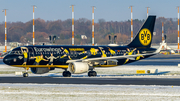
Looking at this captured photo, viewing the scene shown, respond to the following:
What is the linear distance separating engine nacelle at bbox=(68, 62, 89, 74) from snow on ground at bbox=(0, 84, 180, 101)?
36.1 feet

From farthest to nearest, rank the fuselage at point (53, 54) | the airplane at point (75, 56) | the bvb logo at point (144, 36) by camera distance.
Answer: the bvb logo at point (144, 36) < the airplane at point (75, 56) < the fuselage at point (53, 54)

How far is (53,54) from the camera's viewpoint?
4159 cm

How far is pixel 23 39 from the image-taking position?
172 metres

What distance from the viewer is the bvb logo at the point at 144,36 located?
157 feet

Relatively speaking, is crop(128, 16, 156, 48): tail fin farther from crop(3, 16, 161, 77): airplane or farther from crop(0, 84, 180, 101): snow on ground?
crop(0, 84, 180, 101): snow on ground

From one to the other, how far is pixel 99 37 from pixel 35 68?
140 m

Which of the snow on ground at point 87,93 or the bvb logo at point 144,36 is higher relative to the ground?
the bvb logo at point 144,36

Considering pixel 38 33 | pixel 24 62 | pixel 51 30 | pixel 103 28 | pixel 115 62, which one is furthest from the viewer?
pixel 103 28

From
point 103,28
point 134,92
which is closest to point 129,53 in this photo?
point 134,92

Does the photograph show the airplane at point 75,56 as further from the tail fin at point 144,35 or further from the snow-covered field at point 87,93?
the snow-covered field at point 87,93

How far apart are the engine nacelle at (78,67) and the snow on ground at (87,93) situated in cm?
1102

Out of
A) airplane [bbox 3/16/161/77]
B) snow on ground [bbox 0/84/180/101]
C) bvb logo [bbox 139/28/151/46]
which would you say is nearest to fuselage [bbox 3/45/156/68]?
airplane [bbox 3/16/161/77]

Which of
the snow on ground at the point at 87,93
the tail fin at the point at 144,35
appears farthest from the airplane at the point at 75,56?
the snow on ground at the point at 87,93

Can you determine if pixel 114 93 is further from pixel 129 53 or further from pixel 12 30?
pixel 12 30
